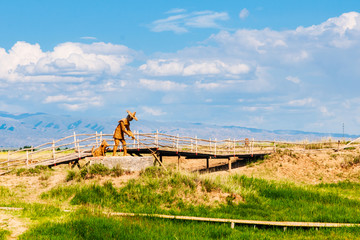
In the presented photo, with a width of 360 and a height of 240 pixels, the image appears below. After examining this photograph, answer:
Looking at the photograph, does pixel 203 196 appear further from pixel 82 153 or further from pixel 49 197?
pixel 82 153

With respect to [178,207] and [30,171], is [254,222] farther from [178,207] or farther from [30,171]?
[30,171]

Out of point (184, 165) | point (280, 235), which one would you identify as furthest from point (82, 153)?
point (280, 235)

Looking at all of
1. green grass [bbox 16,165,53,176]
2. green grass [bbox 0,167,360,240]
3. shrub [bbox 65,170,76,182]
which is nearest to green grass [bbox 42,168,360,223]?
green grass [bbox 0,167,360,240]

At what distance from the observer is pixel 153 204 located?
66.2 ft

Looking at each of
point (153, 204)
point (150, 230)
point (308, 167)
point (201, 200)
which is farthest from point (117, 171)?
point (308, 167)

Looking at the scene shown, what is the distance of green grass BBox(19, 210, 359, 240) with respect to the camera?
48.9 feet

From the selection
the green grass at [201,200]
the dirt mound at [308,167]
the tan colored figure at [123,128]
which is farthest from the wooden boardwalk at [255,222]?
the dirt mound at [308,167]

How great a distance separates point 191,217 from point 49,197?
9129mm

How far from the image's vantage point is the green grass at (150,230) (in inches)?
587

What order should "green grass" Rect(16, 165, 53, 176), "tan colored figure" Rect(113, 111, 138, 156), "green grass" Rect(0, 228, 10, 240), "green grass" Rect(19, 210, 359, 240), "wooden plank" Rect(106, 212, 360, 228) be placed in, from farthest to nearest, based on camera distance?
"green grass" Rect(16, 165, 53, 176) → "tan colored figure" Rect(113, 111, 138, 156) → "wooden plank" Rect(106, 212, 360, 228) → "green grass" Rect(19, 210, 359, 240) → "green grass" Rect(0, 228, 10, 240)

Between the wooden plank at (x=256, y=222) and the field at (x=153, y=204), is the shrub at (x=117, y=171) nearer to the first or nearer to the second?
the field at (x=153, y=204)

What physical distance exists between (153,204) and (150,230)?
4.61m

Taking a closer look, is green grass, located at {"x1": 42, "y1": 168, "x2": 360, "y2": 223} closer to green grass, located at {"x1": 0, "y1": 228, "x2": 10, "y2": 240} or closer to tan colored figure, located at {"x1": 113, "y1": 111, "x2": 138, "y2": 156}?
tan colored figure, located at {"x1": 113, "y1": 111, "x2": 138, "y2": 156}

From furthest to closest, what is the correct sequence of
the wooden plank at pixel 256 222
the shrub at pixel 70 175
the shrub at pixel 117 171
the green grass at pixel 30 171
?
the green grass at pixel 30 171
the shrub at pixel 70 175
the shrub at pixel 117 171
the wooden plank at pixel 256 222
